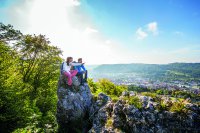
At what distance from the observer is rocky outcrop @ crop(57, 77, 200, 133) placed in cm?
1166

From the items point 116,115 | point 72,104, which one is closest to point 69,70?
point 72,104

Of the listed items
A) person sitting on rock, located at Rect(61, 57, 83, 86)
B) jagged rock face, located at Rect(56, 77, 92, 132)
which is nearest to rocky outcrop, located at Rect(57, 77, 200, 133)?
jagged rock face, located at Rect(56, 77, 92, 132)

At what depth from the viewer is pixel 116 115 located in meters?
13.2

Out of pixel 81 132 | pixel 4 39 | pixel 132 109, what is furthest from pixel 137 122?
pixel 4 39

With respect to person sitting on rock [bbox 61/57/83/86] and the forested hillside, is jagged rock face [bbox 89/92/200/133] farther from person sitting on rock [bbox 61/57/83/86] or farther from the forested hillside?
the forested hillside

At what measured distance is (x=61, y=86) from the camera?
675 inches

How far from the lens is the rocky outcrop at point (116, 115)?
1166cm

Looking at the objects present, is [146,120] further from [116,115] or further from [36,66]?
[36,66]

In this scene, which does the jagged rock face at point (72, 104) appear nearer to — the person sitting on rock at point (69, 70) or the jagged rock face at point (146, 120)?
the person sitting on rock at point (69, 70)

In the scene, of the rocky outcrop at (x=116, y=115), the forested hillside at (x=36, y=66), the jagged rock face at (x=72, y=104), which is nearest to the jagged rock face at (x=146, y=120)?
the rocky outcrop at (x=116, y=115)

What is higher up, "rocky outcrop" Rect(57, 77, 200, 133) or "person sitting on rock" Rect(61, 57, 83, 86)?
"person sitting on rock" Rect(61, 57, 83, 86)

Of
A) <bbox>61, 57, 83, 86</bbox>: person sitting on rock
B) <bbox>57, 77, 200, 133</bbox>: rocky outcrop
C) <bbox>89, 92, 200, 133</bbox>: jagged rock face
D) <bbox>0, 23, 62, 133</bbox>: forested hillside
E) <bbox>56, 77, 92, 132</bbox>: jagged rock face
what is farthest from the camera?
<bbox>0, 23, 62, 133</bbox>: forested hillside

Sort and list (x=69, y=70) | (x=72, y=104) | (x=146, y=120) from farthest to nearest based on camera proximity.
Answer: (x=69, y=70) < (x=72, y=104) < (x=146, y=120)

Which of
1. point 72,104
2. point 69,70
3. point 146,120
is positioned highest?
point 69,70
